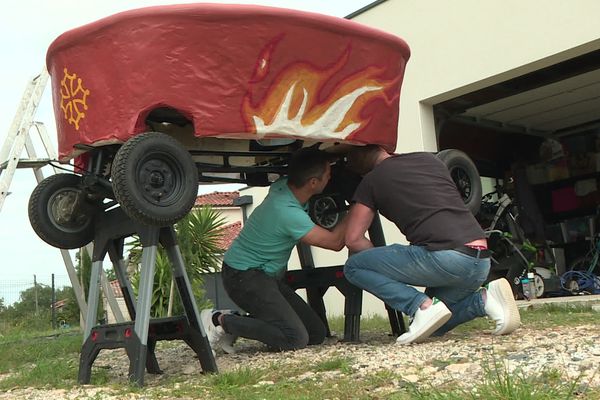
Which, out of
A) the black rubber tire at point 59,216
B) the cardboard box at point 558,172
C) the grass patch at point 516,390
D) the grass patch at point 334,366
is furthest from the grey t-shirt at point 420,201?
the cardboard box at point 558,172

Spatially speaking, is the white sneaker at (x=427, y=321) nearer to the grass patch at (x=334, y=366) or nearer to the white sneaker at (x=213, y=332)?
the grass patch at (x=334, y=366)

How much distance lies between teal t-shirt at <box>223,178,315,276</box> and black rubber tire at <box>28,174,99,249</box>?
109 centimetres

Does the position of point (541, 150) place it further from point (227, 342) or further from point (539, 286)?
point (227, 342)

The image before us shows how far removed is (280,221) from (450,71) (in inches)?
198

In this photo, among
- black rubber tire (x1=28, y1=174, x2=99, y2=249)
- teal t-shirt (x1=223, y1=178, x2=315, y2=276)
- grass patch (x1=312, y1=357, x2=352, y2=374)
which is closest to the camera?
grass patch (x1=312, y1=357, x2=352, y2=374)

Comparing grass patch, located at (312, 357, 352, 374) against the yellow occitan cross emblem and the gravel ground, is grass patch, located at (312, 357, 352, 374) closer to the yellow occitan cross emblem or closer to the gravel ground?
the gravel ground

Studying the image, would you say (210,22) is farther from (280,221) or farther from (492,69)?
(492,69)

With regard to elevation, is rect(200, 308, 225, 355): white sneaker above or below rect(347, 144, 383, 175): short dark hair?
below

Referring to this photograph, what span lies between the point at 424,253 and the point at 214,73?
176 cm

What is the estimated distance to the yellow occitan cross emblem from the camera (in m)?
4.03

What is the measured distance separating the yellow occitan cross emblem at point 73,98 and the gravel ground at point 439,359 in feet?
5.43

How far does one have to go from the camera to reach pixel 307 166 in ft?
15.6

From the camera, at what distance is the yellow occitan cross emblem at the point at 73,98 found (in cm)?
403

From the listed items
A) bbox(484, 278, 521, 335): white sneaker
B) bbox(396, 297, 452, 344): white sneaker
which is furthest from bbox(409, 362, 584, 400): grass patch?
bbox(484, 278, 521, 335): white sneaker
